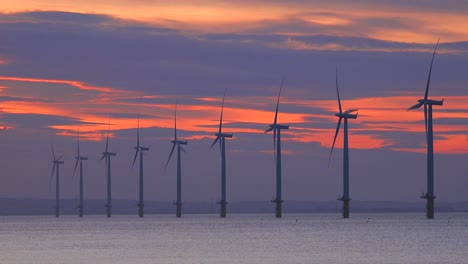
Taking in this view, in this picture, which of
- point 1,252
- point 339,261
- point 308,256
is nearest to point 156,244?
point 1,252

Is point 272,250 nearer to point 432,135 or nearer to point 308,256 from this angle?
point 308,256

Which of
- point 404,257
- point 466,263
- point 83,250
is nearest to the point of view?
point 466,263

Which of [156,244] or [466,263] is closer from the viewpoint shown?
[466,263]

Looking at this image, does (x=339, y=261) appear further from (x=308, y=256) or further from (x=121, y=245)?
(x=121, y=245)

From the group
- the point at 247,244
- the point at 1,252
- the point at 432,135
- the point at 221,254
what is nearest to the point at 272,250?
the point at 221,254

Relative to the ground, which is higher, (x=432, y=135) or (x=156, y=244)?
(x=432, y=135)

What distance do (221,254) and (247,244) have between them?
A: 22787 millimetres

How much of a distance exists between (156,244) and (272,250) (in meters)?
21.5

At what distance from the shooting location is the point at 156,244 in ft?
431

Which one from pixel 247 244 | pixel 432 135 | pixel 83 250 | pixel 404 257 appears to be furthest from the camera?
pixel 432 135

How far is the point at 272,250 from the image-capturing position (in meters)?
113

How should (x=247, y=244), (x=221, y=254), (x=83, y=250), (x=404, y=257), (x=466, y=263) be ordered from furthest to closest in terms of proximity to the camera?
1. (x=247, y=244)
2. (x=83, y=250)
3. (x=221, y=254)
4. (x=404, y=257)
5. (x=466, y=263)

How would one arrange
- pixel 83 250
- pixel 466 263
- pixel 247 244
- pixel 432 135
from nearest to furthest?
pixel 466 263 < pixel 83 250 < pixel 247 244 < pixel 432 135

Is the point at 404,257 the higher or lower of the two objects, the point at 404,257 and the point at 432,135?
the lower
